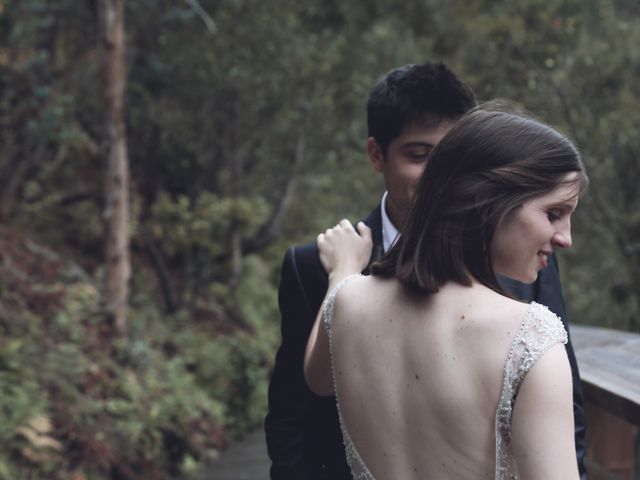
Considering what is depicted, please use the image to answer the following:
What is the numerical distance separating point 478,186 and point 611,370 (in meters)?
1.48

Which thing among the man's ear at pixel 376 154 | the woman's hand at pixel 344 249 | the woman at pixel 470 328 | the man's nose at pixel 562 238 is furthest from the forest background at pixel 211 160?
the man's nose at pixel 562 238

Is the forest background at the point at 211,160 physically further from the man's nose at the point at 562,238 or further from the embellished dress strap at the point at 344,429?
the man's nose at the point at 562,238

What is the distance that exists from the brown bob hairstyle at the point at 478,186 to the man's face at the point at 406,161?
0.75 metres

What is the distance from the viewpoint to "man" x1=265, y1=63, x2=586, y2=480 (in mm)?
2426

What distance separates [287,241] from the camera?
1664 centimetres

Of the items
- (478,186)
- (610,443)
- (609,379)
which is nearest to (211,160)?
(610,443)

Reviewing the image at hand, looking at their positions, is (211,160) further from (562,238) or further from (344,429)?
(562,238)

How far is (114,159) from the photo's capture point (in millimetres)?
9570

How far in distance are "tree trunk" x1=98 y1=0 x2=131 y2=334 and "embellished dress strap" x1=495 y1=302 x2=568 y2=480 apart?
8.25m

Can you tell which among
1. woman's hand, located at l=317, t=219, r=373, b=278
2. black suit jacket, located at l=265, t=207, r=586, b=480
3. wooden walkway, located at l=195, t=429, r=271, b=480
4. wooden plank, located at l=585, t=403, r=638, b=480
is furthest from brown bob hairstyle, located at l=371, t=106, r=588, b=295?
wooden walkway, located at l=195, t=429, r=271, b=480

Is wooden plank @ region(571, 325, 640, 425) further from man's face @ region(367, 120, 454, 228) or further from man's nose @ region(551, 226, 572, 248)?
man's nose @ region(551, 226, 572, 248)

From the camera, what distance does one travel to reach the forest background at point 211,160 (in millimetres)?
9812

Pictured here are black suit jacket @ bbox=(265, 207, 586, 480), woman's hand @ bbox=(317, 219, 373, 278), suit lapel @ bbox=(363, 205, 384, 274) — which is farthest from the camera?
suit lapel @ bbox=(363, 205, 384, 274)

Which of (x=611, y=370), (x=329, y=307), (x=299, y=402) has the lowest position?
(x=611, y=370)
